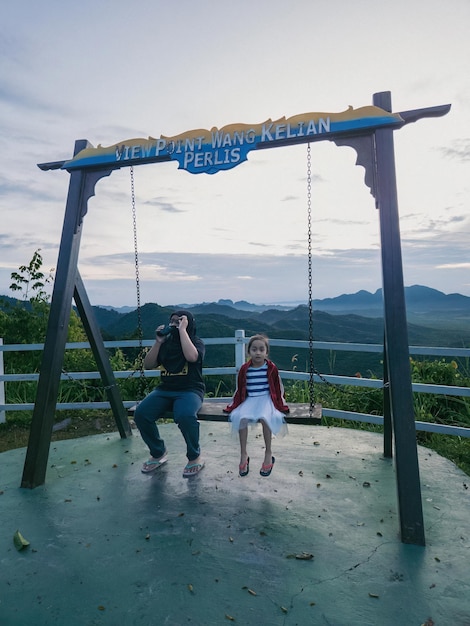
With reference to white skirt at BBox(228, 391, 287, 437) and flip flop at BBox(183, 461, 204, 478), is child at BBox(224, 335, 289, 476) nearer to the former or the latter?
white skirt at BBox(228, 391, 287, 437)

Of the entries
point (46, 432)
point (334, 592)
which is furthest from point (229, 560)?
point (46, 432)

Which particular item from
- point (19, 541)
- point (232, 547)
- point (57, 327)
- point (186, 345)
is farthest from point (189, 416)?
point (19, 541)

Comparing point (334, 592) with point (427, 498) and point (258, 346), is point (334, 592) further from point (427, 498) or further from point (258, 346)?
point (258, 346)

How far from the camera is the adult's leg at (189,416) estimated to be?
4.11 m

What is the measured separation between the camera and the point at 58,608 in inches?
99.5

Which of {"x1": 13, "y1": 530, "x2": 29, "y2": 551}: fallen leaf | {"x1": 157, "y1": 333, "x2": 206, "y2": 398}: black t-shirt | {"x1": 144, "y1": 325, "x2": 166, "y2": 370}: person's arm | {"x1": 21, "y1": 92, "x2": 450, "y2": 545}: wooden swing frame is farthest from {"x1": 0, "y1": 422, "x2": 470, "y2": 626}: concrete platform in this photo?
{"x1": 144, "y1": 325, "x2": 166, "y2": 370}: person's arm

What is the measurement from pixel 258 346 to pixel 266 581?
1.85m

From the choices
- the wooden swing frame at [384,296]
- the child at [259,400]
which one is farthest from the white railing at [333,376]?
the wooden swing frame at [384,296]

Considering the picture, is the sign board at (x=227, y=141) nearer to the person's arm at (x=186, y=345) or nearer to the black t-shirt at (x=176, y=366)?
the person's arm at (x=186, y=345)

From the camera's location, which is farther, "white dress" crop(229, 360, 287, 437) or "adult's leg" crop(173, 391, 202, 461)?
"adult's leg" crop(173, 391, 202, 461)

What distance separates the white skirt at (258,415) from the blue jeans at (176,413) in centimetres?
34

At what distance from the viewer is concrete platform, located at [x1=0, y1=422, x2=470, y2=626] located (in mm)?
2498

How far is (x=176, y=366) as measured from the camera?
4344 mm

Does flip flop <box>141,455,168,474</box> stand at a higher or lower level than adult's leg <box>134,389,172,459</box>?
lower
